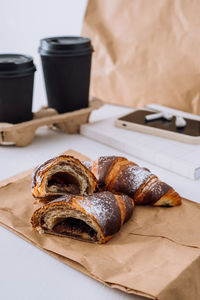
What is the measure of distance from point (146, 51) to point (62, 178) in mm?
702

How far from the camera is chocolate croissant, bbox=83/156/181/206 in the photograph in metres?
0.70

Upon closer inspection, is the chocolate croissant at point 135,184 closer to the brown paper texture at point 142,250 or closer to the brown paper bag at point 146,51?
the brown paper texture at point 142,250

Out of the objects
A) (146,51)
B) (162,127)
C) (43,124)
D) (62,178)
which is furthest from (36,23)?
(62,178)

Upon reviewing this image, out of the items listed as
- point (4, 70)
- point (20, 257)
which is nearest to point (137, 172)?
point (20, 257)

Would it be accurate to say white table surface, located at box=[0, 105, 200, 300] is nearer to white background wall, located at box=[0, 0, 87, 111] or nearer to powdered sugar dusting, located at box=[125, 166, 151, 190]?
powdered sugar dusting, located at box=[125, 166, 151, 190]

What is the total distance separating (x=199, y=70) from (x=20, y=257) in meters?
0.81

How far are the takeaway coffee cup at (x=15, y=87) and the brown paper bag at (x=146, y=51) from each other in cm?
40

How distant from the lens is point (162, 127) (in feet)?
3.45

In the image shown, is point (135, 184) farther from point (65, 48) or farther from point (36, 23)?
point (36, 23)

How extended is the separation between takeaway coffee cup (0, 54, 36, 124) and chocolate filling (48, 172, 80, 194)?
1.13 feet

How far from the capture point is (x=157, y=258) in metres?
0.57

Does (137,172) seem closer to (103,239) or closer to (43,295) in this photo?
(103,239)

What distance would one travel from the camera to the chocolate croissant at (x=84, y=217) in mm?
601

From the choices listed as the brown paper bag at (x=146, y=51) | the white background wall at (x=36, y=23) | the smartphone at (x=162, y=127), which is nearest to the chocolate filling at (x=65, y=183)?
the smartphone at (x=162, y=127)
